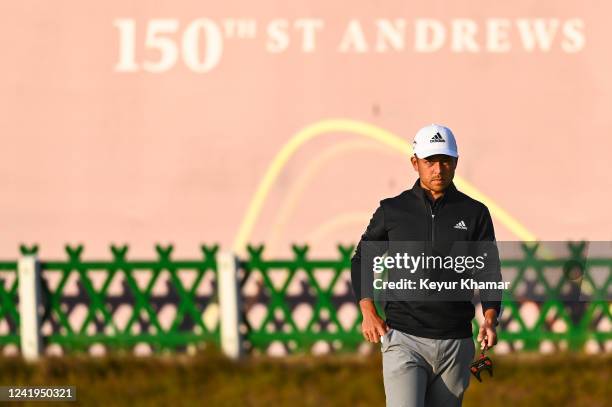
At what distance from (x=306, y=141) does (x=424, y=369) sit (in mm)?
7412

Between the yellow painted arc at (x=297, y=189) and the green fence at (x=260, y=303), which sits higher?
the yellow painted arc at (x=297, y=189)

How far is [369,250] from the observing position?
6551 millimetres

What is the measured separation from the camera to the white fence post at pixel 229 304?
12.1 metres

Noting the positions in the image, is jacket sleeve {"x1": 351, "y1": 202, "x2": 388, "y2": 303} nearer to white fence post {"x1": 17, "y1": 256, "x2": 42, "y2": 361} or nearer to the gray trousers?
the gray trousers

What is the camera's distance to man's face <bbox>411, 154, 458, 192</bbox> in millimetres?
6301

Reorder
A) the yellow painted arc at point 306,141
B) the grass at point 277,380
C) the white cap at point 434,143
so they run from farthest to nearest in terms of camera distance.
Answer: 1. the yellow painted arc at point 306,141
2. the grass at point 277,380
3. the white cap at point 434,143

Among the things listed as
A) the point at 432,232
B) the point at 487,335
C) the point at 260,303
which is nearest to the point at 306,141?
the point at 260,303

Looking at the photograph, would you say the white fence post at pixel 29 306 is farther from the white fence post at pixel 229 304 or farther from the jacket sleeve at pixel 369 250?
the jacket sleeve at pixel 369 250

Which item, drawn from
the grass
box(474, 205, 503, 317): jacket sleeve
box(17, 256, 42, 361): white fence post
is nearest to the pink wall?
box(17, 256, 42, 361): white fence post

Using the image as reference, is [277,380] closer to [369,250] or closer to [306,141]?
[306,141]

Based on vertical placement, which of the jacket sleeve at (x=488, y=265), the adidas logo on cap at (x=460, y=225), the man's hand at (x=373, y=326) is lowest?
the man's hand at (x=373, y=326)

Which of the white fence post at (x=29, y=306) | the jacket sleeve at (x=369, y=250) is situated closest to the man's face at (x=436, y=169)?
the jacket sleeve at (x=369, y=250)

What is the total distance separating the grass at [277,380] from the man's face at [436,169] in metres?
4.52

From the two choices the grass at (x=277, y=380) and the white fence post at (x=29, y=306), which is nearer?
the grass at (x=277, y=380)
